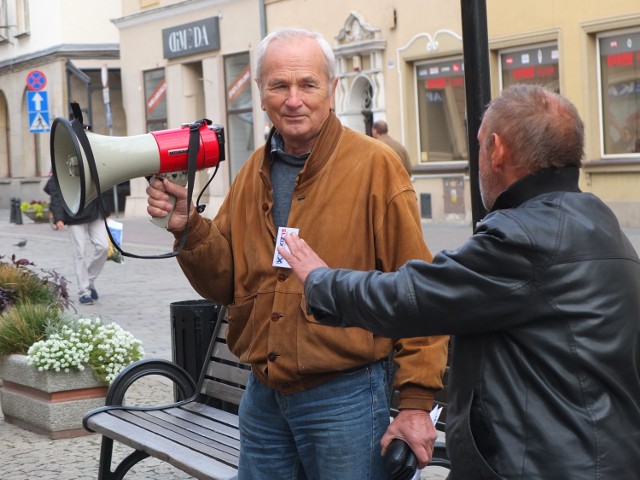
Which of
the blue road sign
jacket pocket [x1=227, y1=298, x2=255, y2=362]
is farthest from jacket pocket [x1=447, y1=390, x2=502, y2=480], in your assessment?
the blue road sign

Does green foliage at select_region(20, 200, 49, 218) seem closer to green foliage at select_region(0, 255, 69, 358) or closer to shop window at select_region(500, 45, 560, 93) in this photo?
shop window at select_region(500, 45, 560, 93)

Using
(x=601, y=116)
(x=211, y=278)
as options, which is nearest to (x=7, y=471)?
(x=211, y=278)

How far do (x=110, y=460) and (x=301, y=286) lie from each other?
8.43ft

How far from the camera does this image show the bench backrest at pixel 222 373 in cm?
527

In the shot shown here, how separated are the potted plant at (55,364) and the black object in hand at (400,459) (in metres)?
3.88

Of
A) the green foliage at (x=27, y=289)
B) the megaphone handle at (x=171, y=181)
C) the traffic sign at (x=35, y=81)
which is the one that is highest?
the traffic sign at (x=35, y=81)

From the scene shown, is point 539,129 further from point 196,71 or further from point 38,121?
point 196,71

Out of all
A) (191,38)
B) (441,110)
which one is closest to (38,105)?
(191,38)

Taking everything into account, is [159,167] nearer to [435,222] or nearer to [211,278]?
[211,278]

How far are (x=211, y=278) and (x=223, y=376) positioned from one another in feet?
6.28

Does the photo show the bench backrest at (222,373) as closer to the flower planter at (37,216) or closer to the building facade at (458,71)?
the building facade at (458,71)

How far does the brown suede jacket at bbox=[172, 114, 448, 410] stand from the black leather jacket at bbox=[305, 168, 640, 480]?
54cm

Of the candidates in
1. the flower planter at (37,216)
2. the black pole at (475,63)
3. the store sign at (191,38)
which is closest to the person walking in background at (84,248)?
the black pole at (475,63)

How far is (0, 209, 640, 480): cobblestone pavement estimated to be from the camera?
20.5 ft
